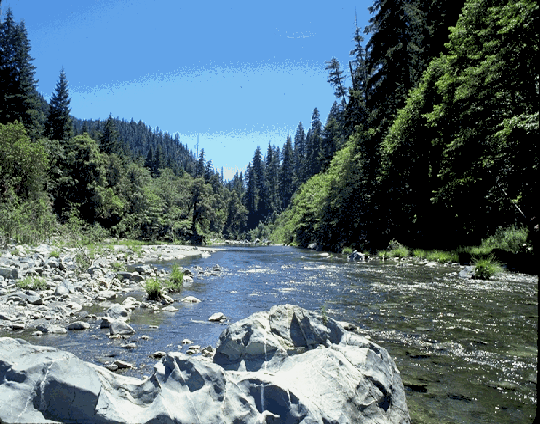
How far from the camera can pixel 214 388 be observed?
3061 mm

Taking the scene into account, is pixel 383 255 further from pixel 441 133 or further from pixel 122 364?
pixel 122 364

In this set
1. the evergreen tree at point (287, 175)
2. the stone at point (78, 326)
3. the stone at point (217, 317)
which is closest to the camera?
the stone at point (78, 326)

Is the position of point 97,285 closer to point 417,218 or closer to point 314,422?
point 314,422

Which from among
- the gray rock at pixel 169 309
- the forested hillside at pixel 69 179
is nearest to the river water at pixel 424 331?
the gray rock at pixel 169 309

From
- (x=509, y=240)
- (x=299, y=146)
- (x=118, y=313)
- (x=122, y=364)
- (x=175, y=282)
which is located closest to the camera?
(x=122, y=364)

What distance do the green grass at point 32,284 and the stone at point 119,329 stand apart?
402 cm

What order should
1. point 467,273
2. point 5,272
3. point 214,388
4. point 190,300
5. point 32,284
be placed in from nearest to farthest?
1. point 214,388
2. point 32,284
3. point 190,300
4. point 5,272
5. point 467,273

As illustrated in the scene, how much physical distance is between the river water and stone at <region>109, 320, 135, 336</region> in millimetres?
213

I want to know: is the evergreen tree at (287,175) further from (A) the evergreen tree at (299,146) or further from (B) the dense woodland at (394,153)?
(B) the dense woodland at (394,153)

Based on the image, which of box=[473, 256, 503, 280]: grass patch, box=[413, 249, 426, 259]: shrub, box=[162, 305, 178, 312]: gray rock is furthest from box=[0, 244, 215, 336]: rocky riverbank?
box=[413, 249, 426, 259]: shrub

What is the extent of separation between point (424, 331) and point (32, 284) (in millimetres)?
9433

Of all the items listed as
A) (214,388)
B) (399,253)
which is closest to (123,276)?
(214,388)

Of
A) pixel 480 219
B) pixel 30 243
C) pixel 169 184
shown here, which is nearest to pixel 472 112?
pixel 480 219

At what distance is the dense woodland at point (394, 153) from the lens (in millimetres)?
11758
